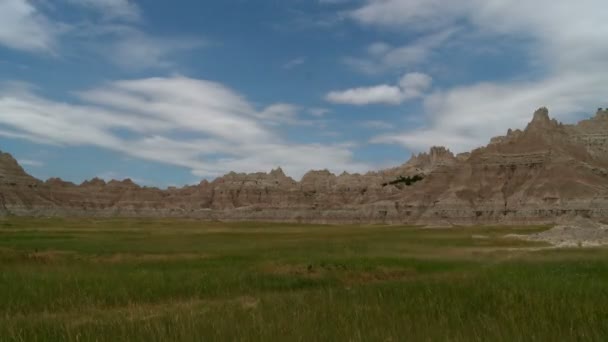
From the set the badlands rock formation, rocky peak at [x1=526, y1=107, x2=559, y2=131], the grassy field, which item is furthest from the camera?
rocky peak at [x1=526, y1=107, x2=559, y2=131]

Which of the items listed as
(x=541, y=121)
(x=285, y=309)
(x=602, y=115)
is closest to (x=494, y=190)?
(x=541, y=121)

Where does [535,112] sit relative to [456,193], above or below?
above

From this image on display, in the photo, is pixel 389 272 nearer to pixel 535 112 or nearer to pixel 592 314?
pixel 592 314

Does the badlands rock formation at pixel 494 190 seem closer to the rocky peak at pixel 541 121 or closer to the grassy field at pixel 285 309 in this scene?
the rocky peak at pixel 541 121

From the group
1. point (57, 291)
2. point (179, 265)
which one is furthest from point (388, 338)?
point (179, 265)

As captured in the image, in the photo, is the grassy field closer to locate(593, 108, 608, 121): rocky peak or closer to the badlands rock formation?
the badlands rock formation

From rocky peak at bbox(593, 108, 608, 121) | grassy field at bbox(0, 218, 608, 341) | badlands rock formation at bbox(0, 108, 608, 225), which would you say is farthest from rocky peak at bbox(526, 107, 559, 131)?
grassy field at bbox(0, 218, 608, 341)

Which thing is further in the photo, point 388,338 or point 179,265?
point 179,265

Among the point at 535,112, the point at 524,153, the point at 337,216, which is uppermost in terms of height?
the point at 535,112

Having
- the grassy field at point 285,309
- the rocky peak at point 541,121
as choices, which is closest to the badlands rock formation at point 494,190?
the rocky peak at point 541,121

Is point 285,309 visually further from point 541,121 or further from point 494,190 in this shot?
point 541,121

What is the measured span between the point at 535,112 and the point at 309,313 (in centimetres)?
13257

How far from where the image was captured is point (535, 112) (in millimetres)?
126812

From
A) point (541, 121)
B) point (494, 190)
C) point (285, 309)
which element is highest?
point (541, 121)
